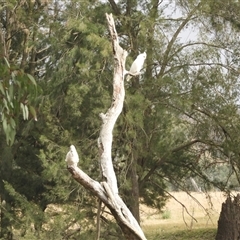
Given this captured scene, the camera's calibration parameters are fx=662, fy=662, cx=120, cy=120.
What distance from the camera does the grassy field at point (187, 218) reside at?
11.1 meters

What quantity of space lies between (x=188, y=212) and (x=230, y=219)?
120 inches

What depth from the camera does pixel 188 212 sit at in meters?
11.6

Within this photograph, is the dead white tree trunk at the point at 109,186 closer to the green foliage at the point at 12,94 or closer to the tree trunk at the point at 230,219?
the green foliage at the point at 12,94

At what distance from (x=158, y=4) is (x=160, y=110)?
5.36ft

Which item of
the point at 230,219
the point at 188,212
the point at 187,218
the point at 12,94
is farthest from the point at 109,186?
the point at 187,218

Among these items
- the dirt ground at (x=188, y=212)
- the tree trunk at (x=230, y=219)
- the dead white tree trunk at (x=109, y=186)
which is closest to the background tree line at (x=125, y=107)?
the dirt ground at (x=188, y=212)

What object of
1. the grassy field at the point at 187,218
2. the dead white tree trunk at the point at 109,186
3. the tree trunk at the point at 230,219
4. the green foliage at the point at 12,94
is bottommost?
the dead white tree trunk at the point at 109,186

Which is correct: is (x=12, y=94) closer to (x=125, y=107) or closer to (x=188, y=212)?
(x=125, y=107)

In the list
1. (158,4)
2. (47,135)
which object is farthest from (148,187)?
(158,4)

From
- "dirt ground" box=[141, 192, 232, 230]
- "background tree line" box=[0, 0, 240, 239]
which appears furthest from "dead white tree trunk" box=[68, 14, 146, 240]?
"dirt ground" box=[141, 192, 232, 230]

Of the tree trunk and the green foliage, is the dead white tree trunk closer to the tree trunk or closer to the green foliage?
the green foliage

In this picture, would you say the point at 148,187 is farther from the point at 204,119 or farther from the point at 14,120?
the point at 14,120

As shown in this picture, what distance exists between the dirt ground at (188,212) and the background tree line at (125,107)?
384mm

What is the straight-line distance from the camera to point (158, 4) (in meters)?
9.94
